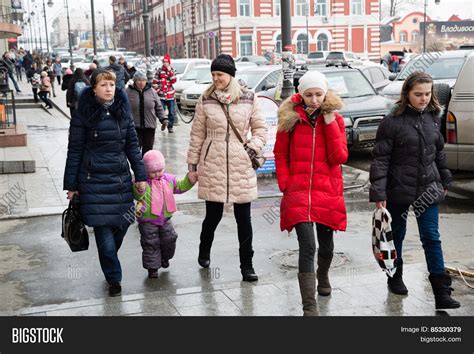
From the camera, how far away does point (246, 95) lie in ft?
19.9

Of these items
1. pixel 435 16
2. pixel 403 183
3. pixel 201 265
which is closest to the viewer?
pixel 403 183

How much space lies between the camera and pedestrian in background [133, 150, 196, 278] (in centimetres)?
623

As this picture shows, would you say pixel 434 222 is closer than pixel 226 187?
Yes

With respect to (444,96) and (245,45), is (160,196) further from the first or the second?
(245,45)

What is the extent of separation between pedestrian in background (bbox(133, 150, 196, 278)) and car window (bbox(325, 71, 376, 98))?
8645 mm

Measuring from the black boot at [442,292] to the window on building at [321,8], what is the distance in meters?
63.6

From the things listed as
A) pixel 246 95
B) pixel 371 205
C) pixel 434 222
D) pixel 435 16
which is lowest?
pixel 371 205

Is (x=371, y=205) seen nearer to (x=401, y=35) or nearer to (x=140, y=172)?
(x=140, y=172)

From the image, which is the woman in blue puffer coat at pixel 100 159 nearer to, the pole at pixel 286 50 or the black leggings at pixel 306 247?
the black leggings at pixel 306 247

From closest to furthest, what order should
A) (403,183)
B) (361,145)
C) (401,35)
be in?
(403,183), (361,145), (401,35)

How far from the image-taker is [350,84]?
14766mm

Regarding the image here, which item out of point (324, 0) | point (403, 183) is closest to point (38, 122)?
point (403, 183)
